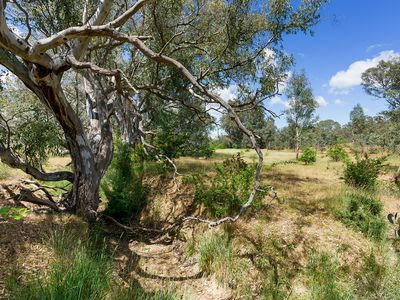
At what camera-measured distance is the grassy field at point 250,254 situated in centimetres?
409

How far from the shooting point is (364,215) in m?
5.39

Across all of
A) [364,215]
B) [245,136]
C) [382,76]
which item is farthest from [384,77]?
[245,136]

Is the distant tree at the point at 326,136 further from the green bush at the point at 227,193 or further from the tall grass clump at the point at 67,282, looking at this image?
the tall grass clump at the point at 67,282

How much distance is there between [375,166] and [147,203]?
685 cm

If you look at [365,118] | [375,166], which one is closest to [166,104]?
[375,166]

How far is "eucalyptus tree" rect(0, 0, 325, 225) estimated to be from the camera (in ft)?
12.5

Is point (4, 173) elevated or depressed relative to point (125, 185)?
elevated

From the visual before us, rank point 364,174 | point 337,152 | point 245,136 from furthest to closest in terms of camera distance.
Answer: point 245,136, point 337,152, point 364,174

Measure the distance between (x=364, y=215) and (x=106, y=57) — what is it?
337 inches

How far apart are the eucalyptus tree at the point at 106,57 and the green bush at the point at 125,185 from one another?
109cm

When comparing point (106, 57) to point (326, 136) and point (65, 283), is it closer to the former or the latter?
point (65, 283)

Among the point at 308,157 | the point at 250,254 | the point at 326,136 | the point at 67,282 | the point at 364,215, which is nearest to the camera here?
the point at 67,282


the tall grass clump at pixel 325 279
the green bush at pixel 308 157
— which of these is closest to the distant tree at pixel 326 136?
the green bush at pixel 308 157

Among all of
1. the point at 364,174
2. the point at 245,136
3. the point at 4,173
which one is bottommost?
the point at 4,173
